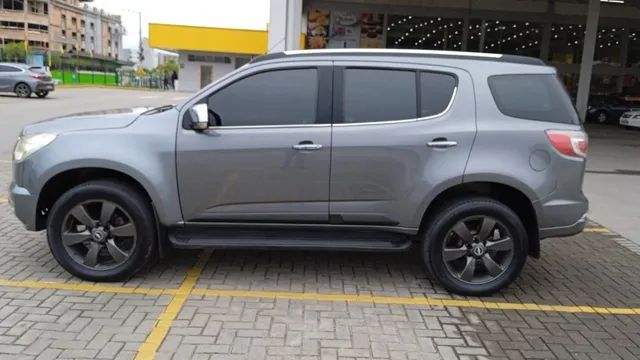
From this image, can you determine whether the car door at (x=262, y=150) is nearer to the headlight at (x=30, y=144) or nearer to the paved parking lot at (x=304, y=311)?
the paved parking lot at (x=304, y=311)

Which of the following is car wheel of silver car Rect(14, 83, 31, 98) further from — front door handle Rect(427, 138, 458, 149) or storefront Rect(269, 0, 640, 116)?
front door handle Rect(427, 138, 458, 149)

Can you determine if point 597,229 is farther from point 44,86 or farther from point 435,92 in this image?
point 44,86

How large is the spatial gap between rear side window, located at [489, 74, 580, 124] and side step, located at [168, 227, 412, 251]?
4.38 ft

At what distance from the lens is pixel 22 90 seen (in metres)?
27.2

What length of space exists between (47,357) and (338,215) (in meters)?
2.26

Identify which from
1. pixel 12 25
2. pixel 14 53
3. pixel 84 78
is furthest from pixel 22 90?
pixel 12 25

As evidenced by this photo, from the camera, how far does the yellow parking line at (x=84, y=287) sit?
4648 mm

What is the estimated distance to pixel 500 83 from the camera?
4773mm

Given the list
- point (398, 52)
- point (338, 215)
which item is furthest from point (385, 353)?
point (398, 52)

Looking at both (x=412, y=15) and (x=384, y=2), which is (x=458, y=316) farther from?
(x=412, y=15)

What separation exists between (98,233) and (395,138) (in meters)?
2.47

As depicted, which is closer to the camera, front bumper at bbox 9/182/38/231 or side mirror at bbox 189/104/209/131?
side mirror at bbox 189/104/209/131

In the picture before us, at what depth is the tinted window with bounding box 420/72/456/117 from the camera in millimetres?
4727

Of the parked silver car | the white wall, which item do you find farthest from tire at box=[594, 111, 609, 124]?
the white wall
